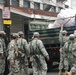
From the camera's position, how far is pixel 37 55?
11.8 meters

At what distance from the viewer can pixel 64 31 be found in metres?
12.8

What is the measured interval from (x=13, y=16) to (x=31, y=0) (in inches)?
288

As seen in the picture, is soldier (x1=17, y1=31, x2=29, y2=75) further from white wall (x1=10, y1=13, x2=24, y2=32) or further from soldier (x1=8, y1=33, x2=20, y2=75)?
white wall (x1=10, y1=13, x2=24, y2=32)

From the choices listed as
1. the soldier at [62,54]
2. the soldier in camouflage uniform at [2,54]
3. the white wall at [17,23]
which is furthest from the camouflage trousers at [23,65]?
the white wall at [17,23]

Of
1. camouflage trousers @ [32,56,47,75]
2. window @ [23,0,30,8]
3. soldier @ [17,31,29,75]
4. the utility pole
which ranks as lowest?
camouflage trousers @ [32,56,47,75]

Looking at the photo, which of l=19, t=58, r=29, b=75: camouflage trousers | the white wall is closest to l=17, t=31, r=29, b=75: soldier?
l=19, t=58, r=29, b=75: camouflage trousers

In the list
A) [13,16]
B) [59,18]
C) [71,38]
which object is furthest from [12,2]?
[71,38]

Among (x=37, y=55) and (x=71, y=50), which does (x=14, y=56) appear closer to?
(x=37, y=55)

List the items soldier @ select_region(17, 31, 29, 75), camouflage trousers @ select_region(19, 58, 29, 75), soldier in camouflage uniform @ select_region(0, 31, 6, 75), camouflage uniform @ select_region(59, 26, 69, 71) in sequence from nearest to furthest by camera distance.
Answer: soldier @ select_region(17, 31, 29, 75)
camouflage trousers @ select_region(19, 58, 29, 75)
camouflage uniform @ select_region(59, 26, 69, 71)
soldier in camouflage uniform @ select_region(0, 31, 6, 75)

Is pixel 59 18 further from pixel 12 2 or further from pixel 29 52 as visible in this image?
pixel 12 2

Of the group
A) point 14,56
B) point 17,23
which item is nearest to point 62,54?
point 14,56

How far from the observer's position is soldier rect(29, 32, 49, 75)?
1161 cm

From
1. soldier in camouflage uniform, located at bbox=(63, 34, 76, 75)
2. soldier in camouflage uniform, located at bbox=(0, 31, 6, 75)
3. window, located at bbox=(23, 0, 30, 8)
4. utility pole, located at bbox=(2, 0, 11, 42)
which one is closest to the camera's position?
soldier in camouflage uniform, located at bbox=(63, 34, 76, 75)

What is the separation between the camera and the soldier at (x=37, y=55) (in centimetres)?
1161
